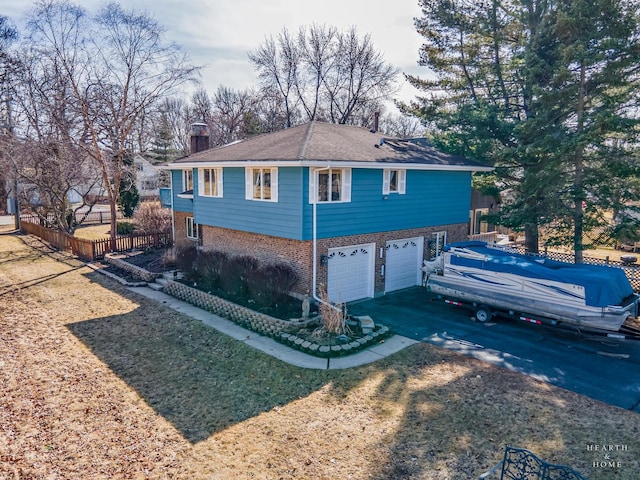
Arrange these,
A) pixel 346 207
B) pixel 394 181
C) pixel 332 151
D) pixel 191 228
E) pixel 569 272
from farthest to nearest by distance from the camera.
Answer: pixel 191 228, pixel 394 181, pixel 346 207, pixel 332 151, pixel 569 272

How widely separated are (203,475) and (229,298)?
28.6ft

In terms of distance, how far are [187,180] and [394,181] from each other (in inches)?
445

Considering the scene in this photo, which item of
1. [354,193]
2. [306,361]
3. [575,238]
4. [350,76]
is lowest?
[306,361]

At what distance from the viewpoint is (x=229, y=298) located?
14.8 metres

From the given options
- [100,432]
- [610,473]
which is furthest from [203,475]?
[610,473]

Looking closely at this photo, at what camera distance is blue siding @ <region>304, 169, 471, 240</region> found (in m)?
14.2

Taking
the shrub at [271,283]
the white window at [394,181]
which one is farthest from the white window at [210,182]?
the white window at [394,181]

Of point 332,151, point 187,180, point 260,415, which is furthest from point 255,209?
point 260,415

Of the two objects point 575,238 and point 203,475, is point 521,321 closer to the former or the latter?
point 575,238

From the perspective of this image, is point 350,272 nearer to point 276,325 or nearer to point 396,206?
point 396,206

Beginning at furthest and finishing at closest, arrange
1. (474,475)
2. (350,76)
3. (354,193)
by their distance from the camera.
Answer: (350,76) < (354,193) < (474,475)

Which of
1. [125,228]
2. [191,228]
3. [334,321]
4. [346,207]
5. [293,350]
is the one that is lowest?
[293,350]

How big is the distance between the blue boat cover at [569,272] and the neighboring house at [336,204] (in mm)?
3010

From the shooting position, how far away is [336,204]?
14117 millimetres
